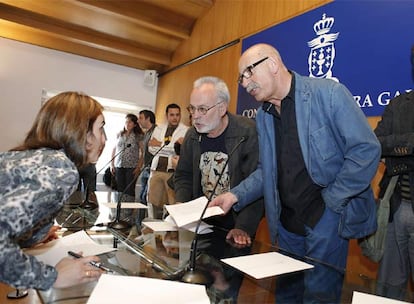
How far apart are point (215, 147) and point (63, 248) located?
105 cm

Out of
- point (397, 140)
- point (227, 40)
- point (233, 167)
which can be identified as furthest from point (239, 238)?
point (227, 40)

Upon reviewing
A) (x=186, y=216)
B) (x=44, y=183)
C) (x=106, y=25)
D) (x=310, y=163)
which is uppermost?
(x=106, y=25)

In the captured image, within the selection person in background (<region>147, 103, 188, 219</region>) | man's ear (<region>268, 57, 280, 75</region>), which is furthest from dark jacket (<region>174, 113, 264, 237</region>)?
person in background (<region>147, 103, 188, 219</region>)

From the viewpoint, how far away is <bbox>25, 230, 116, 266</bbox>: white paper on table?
100cm

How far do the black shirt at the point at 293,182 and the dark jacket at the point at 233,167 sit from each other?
18cm

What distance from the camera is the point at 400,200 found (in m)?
1.52

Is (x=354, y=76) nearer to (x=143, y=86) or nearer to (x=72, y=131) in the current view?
(x=72, y=131)

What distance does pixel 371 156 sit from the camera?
46.6 inches

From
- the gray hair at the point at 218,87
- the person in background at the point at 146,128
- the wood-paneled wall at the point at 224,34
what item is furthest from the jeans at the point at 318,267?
the person in background at the point at 146,128

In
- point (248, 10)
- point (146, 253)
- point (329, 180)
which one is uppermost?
point (248, 10)

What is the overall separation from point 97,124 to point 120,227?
23.6 inches

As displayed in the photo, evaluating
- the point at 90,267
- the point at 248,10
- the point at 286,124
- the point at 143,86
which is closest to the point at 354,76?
the point at 286,124

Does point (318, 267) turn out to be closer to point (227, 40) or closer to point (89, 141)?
point (89, 141)

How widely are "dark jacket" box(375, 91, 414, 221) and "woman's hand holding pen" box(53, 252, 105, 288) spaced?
1372 mm
